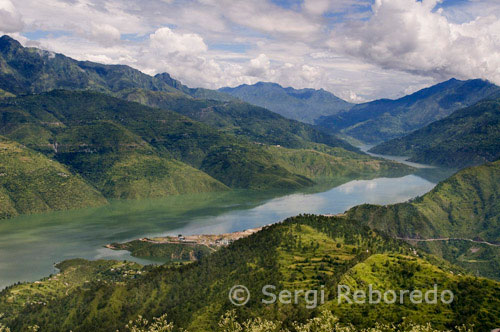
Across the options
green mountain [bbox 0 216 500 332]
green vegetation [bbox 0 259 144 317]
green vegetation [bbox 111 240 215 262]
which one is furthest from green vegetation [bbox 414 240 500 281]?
green vegetation [bbox 0 259 144 317]

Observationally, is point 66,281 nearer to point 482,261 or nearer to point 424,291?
point 424,291

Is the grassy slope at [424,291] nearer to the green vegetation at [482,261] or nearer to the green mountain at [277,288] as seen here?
the green mountain at [277,288]

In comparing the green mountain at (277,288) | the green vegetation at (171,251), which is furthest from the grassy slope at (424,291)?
the green vegetation at (171,251)

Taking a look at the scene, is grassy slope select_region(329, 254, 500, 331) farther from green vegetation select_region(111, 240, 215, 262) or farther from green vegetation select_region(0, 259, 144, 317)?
green vegetation select_region(111, 240, 215, 262)

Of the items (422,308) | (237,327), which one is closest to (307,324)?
(237,327)

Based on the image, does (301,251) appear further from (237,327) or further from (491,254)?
(491,254)

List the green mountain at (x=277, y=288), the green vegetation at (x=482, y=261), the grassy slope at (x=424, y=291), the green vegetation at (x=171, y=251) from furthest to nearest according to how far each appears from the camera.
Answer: the green vegetation at (x=171, y=251)
the green vegetation at (x=482, y=261)
the green mountain at (x=277, y=288)
the grassy slope at (x=424, y=291)
